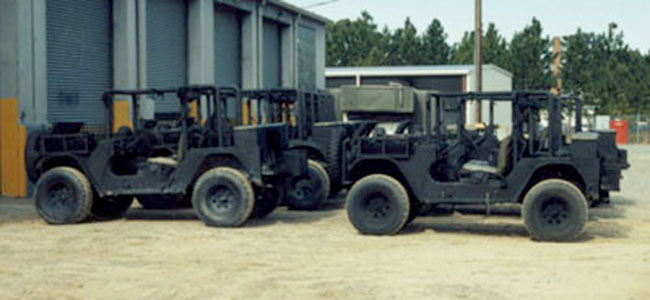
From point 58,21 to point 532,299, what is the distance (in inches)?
567

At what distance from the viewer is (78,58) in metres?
20.3

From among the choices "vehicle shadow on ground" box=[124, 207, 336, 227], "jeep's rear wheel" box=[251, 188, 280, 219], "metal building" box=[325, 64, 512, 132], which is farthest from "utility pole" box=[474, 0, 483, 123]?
"metal building" box=[325, 64, 512, 132]

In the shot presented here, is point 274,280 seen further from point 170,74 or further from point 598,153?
point 170,74

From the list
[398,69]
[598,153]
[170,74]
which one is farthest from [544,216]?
[398,69]

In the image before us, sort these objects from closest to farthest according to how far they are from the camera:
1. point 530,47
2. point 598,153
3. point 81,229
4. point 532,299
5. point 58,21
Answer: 1. point 532,299
2. point 598,153
3. point 81,229
4. point 58,21
5. point 530,47

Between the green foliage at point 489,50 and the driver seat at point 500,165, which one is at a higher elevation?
the green foliage at point 489,50

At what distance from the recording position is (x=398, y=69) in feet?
156

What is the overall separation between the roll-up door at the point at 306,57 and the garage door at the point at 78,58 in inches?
513

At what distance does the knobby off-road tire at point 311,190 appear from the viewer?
15727 mm

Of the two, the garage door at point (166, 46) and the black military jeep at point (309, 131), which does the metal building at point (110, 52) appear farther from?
the black military jeep at point (309, 131)

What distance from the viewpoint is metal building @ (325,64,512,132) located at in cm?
4331

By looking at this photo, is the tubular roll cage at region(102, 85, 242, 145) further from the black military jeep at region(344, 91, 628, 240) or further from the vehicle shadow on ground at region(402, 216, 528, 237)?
the vehicle shadow on ground at region(402, 216, 528, 237)

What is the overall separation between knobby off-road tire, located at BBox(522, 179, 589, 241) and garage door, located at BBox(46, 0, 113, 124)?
11.4 meters

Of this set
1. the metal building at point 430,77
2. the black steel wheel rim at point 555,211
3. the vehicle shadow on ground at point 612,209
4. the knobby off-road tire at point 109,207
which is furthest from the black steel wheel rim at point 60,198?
the metal building at point 430,77
